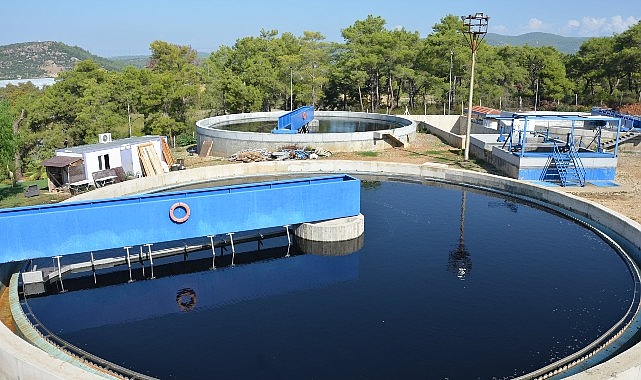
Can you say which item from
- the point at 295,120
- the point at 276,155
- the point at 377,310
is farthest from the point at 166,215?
the point at 295,120

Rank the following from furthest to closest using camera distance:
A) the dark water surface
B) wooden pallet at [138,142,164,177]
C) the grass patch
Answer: the grass patch, wooden pallet at [138,142,164,177], the dark water surface

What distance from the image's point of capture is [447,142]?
56.3 metres

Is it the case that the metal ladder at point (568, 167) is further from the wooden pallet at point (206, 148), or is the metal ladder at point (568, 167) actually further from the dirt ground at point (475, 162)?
the wooden pallet at point (206, 148)

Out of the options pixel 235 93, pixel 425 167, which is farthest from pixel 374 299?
pixel 235 93

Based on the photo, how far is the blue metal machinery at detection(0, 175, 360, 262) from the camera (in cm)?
2188

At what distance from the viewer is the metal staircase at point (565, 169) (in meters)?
37.6

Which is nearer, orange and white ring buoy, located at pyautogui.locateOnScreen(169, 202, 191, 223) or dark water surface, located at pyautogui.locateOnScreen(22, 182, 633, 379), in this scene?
dark water surface, located at pyautogui.locateOnScreen(22, 182, 633, 379)

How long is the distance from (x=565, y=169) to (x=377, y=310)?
987 inches

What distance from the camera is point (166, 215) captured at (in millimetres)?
24156

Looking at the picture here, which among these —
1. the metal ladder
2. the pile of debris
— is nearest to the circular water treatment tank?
the pile of debris

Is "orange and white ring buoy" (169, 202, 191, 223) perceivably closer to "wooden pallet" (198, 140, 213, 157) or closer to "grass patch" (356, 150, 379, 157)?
"grass patch" (356, 150, 379, 157)

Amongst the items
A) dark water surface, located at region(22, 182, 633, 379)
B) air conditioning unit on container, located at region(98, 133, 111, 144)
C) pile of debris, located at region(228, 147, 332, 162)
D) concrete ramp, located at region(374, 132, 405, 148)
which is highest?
air conditioning unit on container, located at region(98, 133, 111, 144)

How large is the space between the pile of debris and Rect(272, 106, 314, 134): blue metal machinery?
690cm

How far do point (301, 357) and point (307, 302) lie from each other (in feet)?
14.1
